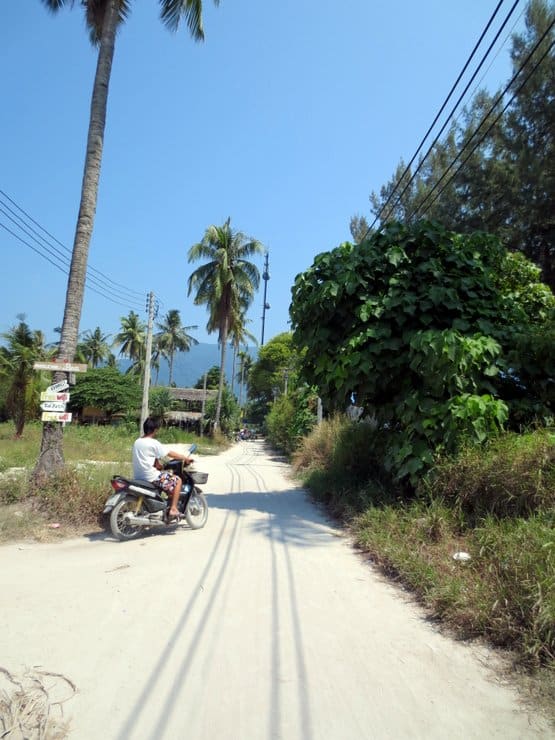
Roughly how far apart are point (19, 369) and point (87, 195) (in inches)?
691

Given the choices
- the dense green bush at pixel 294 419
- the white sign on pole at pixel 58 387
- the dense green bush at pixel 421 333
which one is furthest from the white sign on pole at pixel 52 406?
the dense green bush at pixel 294 419

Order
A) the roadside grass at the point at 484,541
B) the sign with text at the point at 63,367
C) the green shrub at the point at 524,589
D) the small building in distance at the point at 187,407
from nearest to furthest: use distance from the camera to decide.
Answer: the green shrub at the point at 524,589
the roadside grass at the point at 484,541
the sign with text at the point at 63,367
the small building in distance at the point at 187,407

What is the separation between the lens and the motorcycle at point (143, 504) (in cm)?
651

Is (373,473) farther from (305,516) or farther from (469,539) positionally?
(469,539)

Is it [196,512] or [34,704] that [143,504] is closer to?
[196,512]

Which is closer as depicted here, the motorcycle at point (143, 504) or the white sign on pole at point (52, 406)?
the motorcycle at point (143, 504)

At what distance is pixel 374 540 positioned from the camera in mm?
6109

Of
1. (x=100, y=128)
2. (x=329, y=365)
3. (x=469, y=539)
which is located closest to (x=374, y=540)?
(x=469, y=539)

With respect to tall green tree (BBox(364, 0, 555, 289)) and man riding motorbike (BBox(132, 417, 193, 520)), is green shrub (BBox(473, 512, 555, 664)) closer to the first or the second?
man riding motorbike (BBox(132, 417, 193, 520))

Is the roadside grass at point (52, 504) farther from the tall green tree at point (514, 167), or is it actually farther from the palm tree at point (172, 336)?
the palm tree at point (172, 336)

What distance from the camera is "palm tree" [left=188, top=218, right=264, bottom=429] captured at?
3259cm

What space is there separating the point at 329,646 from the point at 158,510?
388 cm

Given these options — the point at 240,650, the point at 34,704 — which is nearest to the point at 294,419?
the point at 240,650

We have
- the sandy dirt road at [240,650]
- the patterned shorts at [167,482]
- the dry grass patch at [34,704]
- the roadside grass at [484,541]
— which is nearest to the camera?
the dry grass patch at [34,704]
